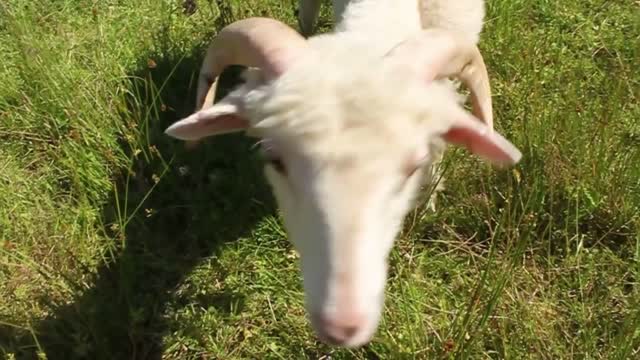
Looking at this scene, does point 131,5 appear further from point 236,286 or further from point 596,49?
point 596,49

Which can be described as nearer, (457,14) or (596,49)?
(457,14)

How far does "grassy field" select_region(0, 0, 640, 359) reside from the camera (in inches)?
116

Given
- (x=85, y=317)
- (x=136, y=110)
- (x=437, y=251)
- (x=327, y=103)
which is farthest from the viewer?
(x=136, y=110)

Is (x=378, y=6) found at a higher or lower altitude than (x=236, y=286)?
higher

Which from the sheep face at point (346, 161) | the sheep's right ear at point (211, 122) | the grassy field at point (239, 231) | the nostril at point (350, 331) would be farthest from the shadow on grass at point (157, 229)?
the nostril at point (350, 331)

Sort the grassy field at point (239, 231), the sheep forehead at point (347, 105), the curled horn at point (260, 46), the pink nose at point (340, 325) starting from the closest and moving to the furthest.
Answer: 1. the pink nose at point (340, 325)
2. the sheep forehead at point (347, 105)
3. the curled horn at point (260, 46)
4. the grassy field at point (239, 231)

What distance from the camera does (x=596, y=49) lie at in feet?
14.6

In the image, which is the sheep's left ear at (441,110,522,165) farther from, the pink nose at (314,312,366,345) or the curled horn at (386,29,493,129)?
the pink nose at (314,312,366,345)

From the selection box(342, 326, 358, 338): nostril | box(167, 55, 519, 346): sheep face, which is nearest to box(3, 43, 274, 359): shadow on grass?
box(167, 55, 519, 346): sheep face

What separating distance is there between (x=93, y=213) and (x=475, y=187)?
5.56ft

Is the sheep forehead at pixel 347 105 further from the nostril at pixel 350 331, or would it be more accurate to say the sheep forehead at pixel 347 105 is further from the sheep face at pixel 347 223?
the nostril at pixel 350 331

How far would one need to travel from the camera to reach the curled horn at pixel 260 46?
2.27 m

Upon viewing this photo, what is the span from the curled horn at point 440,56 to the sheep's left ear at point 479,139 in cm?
16

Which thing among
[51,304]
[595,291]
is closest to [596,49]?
[595,291]
